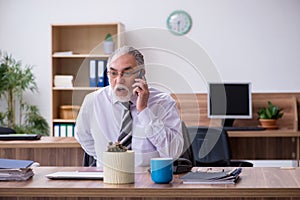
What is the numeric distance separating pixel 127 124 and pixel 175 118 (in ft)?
0.66

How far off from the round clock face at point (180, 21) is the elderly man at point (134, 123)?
11.5 feet

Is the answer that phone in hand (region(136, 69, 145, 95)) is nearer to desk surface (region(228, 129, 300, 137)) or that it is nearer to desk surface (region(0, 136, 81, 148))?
desk surface (region(0, 136, 81, 148))

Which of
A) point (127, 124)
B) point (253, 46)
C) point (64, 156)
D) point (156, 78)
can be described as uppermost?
point (253, 46)

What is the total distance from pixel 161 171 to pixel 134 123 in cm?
36

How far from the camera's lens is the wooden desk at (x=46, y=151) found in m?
4.05

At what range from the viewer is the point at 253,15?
6.05 meters

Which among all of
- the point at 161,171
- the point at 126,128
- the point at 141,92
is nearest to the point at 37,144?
the point at 126,128

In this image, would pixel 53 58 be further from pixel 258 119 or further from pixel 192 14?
pixel 258 119

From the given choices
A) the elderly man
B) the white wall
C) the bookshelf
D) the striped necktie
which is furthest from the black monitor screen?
the striped necktie

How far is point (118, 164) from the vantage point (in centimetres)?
221

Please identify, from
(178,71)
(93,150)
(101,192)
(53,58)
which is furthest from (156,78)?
(53,58)

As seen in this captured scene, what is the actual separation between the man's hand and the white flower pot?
236 millimetres

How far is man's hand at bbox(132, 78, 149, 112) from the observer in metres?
2.25

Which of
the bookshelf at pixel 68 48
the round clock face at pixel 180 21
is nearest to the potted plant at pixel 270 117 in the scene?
the round clock face at pixel 180 21
